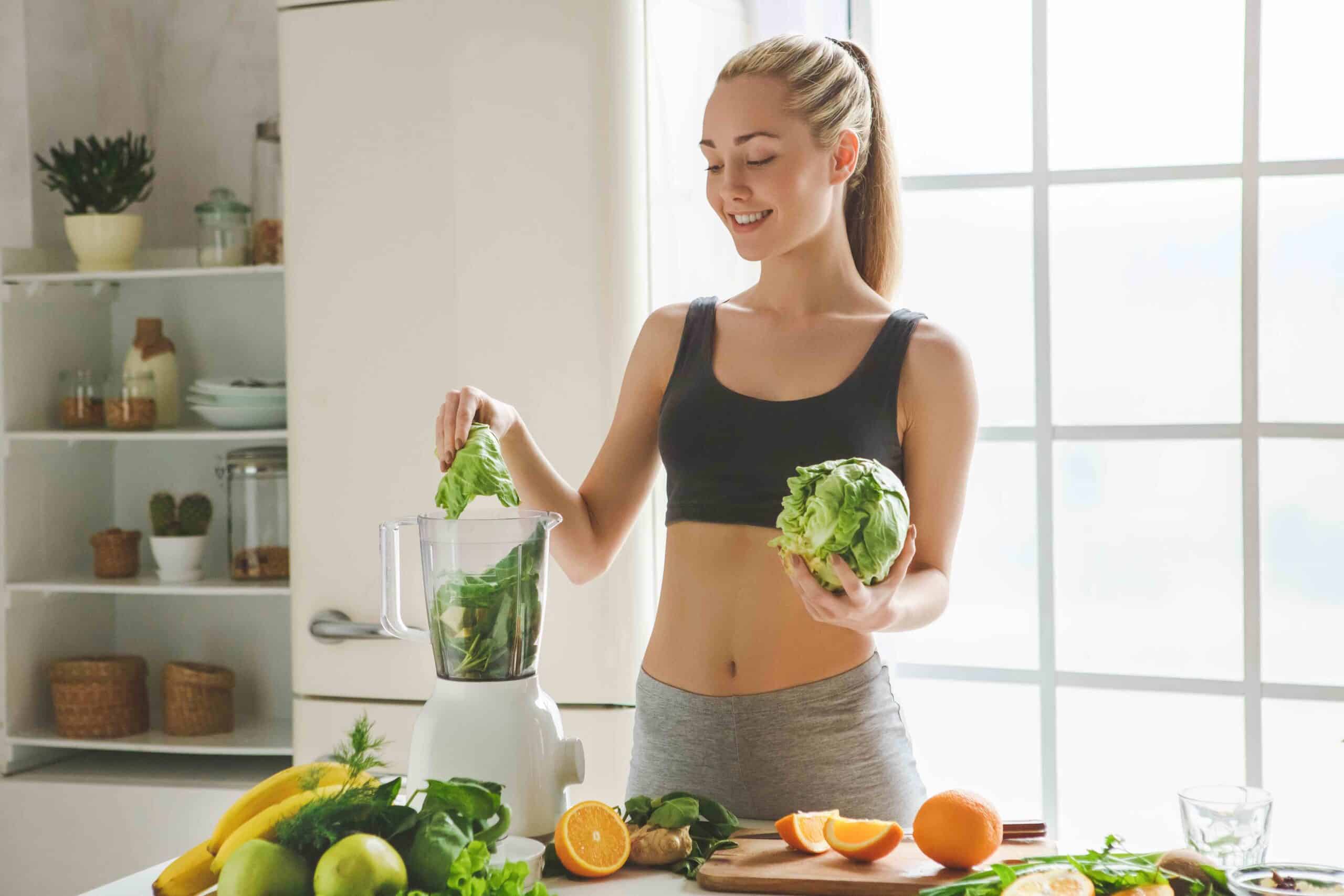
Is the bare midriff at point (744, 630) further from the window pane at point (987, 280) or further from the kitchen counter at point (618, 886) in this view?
the window pane at point (987, 280)

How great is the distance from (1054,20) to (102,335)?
2.36 m

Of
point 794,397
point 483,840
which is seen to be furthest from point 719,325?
point 483,840

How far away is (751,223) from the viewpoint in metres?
1.56

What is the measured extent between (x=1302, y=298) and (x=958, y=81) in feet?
2.54

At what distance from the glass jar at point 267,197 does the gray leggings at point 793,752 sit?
167 centimetres

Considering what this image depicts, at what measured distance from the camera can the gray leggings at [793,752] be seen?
4.86 ft

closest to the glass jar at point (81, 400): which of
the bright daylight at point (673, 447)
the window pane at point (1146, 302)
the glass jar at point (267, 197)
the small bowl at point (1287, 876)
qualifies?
the bright daylight at point (673, 447)

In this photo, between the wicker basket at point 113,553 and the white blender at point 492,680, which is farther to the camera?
the wicker basket at point 113,553

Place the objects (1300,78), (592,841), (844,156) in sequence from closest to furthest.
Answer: (592,841)
(844,156)
(1300,78)

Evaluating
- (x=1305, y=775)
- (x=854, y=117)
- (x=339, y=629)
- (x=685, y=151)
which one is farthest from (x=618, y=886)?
(x=1305, y=775)

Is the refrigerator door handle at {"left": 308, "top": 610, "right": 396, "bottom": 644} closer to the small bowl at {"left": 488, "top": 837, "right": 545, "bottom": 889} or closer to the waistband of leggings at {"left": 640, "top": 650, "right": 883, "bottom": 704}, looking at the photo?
the waistband of leggings at {"left": 640, "top": 650, "right": 883, "bottom": 704}

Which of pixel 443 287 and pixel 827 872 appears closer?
pixel 827 872

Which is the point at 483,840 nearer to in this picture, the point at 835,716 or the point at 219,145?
the point at 835,716

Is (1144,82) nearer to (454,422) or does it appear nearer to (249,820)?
(454,422)
